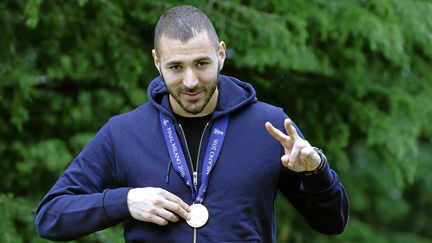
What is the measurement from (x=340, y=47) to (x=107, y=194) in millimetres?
3372

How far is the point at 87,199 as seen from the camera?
3.60 meters

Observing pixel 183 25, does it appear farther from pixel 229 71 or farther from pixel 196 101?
pixel 229 71

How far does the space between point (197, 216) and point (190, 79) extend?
56cm

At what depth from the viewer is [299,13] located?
6.19m

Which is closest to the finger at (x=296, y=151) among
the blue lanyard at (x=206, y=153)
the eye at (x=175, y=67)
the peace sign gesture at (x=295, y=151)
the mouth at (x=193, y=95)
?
the peace sign gesture at (x=295, y=151)

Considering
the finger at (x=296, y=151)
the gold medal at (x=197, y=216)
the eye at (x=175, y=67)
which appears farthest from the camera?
the eye at (x=175, y=67)

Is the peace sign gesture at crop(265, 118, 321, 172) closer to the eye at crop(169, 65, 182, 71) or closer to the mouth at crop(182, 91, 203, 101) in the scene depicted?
the mouth at crop(182, 91, 203, 101)

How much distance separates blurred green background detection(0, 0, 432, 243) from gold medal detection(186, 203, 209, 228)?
6.97 ft

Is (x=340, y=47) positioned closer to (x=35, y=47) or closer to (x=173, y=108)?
(x=35, y=47)

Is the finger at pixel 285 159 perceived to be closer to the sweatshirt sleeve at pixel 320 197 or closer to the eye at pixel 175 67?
the sweatshirt sleeve at pixel 320 197

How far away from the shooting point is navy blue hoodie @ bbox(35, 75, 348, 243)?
11.6ft

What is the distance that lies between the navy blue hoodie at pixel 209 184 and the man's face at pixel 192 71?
123mm

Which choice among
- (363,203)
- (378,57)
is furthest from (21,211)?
(363,203)

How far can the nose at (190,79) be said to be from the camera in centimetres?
357
